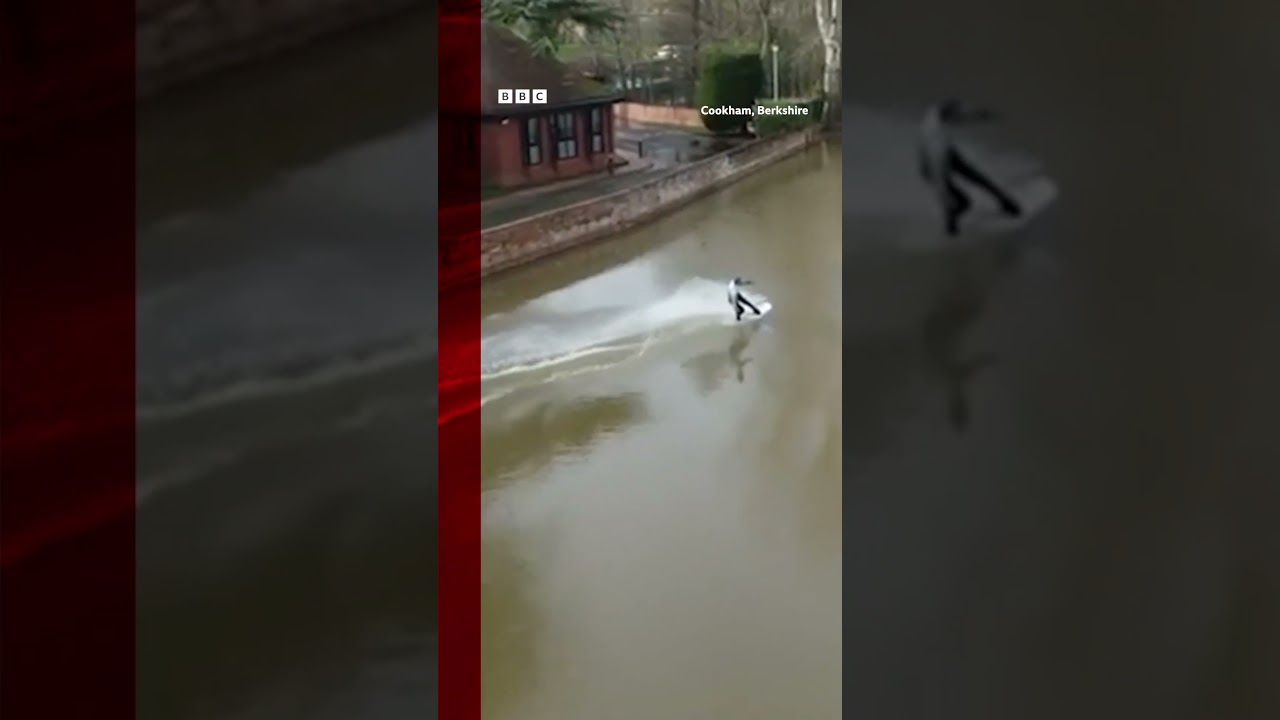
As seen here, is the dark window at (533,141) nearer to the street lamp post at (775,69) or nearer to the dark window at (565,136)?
the dark window at (565,136)

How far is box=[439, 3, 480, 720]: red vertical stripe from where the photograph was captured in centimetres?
80

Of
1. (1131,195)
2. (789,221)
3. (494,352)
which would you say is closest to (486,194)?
(494,352)

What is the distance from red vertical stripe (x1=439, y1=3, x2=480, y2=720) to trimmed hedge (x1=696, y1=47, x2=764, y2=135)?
16cm

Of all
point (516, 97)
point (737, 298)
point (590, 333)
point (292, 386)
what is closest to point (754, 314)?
point (737, 298)

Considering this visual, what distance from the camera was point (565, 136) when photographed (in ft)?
2.64

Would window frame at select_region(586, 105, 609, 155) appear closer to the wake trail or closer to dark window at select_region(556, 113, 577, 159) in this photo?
dark window at select_region(556, 113, 577, 159)

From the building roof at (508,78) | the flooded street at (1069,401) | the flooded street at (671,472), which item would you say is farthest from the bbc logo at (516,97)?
the flooded street at (1069,401)

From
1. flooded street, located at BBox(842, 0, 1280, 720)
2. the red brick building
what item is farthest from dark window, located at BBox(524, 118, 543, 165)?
flooded street, located at BBox(842, 0, 1280, 720)

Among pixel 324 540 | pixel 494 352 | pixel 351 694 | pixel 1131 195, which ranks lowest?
pixel 351 694

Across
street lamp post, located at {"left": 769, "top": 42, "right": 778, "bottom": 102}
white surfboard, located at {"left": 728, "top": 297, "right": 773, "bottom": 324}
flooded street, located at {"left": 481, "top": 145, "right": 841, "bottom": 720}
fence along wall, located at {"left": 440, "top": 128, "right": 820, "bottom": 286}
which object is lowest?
flooded street, located at {"left": 481, "top": 145, "right": 841, "bottom": 720}

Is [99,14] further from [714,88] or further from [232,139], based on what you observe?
[714,88]

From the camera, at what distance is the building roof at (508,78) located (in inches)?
31.5

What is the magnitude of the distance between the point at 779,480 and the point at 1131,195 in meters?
0.33

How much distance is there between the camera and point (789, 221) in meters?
0.81
